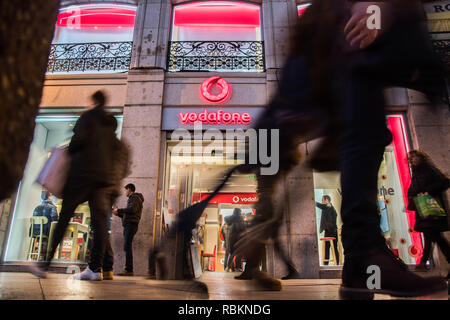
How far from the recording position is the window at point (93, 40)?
8.72 m

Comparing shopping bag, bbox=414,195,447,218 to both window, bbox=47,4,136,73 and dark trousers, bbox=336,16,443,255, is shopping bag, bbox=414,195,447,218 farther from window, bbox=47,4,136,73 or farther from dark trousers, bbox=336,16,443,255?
window, bbox=47,4,136,73

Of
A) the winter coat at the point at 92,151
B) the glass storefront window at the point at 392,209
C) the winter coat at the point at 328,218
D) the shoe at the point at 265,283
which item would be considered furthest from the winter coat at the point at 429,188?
the winter coat at the point at 92,151

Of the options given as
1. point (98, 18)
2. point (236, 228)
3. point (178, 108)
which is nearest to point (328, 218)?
point (236, 228)

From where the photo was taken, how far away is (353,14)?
1375 millimetres

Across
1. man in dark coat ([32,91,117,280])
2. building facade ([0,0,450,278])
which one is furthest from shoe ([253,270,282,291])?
building facade ([0,0,450,278])

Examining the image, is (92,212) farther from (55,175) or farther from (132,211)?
(132,211)

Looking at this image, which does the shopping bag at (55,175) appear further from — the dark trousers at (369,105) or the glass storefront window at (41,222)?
the glass storefront window at (41,222)

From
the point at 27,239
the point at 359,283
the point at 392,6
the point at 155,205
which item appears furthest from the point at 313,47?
the point at 27,239

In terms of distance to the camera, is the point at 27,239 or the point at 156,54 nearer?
the point at 27,239

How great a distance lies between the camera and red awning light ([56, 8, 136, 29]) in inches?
380

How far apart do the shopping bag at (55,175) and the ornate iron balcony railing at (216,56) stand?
20.0 feet
